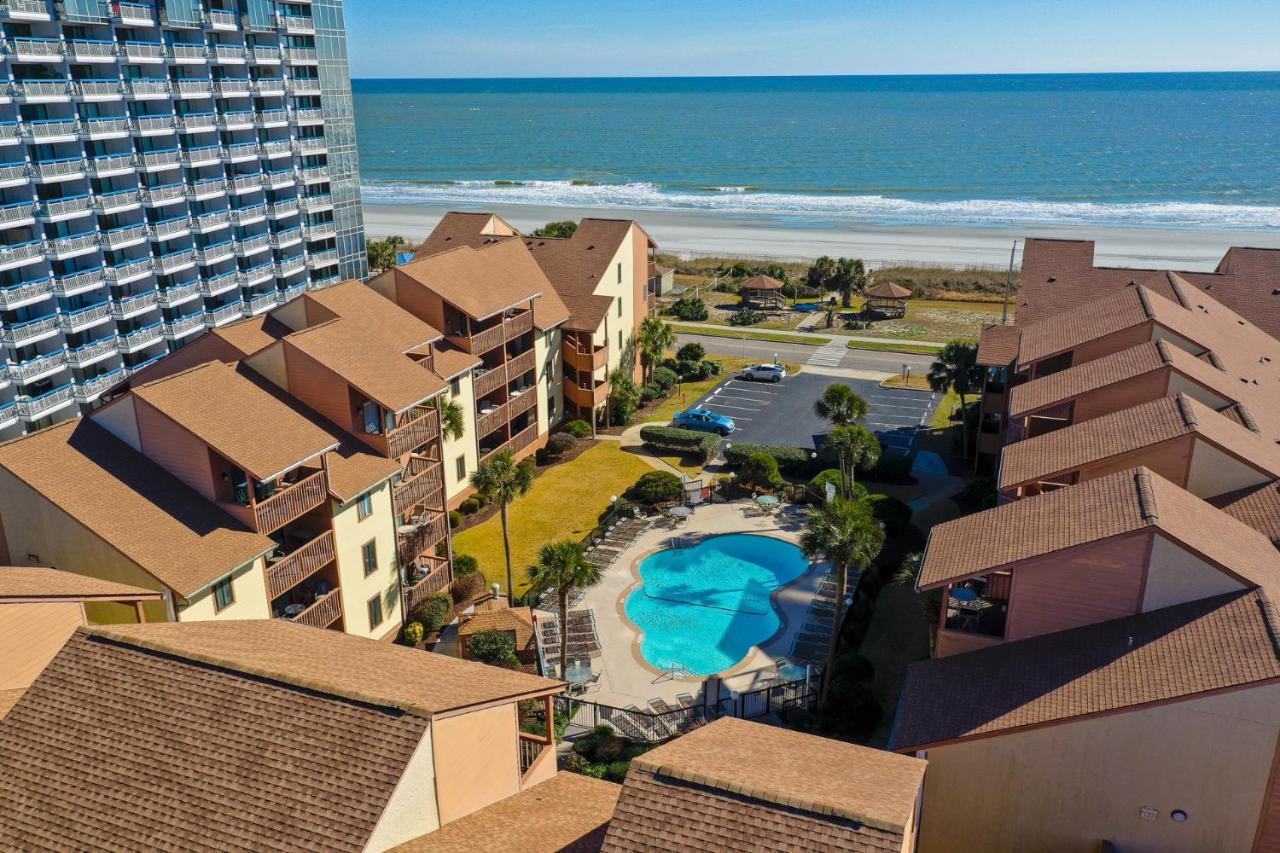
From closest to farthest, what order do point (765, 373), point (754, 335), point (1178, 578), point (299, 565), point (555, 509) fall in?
point (1178, 578) → point (299, 565) → point (555, 509) → point (765, 373) → point (754, 335)

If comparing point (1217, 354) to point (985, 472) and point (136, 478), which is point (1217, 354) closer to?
point (985, 472)

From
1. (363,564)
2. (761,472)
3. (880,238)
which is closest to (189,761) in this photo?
(363,564)

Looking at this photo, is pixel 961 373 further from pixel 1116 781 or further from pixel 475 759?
pixel 475 759

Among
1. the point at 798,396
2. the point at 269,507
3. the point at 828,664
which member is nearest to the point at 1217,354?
the point at 828,664

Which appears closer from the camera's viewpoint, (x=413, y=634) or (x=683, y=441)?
(x=413, y=634)

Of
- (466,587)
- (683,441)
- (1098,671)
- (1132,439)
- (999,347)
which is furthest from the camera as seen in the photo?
(683,441)

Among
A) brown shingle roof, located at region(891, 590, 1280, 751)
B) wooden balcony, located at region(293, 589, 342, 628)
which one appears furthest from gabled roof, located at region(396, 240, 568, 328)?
brown shingle roof, located at region(891, 590, 1280, 751)

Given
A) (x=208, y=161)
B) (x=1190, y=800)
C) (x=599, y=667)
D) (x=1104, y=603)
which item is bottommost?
(x=599, y=667)
